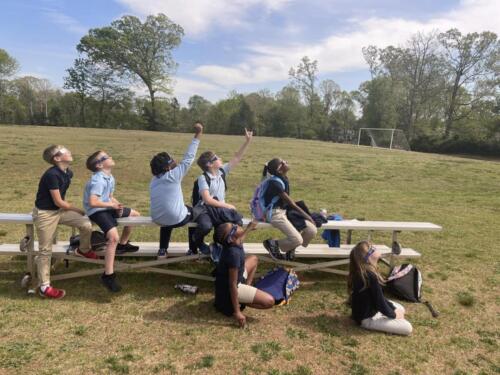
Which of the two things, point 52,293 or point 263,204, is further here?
point 263,204

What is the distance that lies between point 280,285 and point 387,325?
4.16 ft

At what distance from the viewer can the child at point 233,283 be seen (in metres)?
4.03

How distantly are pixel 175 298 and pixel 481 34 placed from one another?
177 feet

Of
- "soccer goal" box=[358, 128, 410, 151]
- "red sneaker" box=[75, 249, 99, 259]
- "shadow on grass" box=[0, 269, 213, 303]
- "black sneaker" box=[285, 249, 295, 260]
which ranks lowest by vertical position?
"shadow on grass" box=[0, 269, 213, 303]

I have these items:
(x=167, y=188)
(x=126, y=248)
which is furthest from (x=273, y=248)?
(x=126, y=248)

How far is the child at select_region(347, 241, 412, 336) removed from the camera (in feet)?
13.1

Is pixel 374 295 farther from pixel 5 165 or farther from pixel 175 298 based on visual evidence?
pixel 5 165

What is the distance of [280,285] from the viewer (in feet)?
15.1

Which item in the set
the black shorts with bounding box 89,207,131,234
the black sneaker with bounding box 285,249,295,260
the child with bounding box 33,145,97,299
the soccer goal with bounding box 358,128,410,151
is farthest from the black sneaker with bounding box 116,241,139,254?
the soccer goal with bounding box 358,128,410,151

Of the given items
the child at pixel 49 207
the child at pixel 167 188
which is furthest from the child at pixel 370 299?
the child at pixel 49 207

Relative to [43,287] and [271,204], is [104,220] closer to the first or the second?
[43,287]

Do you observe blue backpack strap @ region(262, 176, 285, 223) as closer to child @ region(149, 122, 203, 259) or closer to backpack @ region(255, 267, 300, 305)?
backpack @ region(255, 267, 300, 305)

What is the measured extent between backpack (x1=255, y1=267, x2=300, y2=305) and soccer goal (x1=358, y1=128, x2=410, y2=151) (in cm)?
3971

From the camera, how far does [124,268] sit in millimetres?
4801
